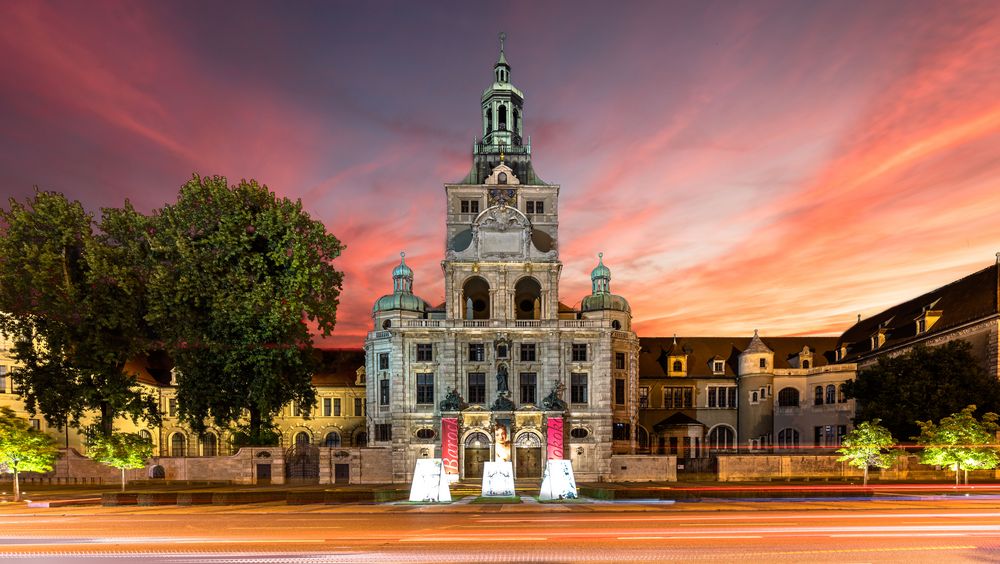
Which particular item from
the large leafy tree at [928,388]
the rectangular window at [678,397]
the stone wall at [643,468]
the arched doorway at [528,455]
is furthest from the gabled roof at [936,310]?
the arched doorway at [528,455]

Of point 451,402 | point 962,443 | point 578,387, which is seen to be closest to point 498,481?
point 451,402

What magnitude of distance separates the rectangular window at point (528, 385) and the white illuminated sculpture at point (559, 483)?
26924 millimetres

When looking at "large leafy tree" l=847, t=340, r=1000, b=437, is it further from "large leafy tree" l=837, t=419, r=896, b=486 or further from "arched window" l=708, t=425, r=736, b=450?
A: "arched window" l=708, t=425, r=736, b=450

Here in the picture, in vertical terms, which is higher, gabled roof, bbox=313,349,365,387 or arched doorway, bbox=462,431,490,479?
gabled roof, bbox=313,349,365,387

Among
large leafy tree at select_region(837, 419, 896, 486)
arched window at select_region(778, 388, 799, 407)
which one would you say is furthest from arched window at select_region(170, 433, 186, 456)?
large leafy tree at select_region(837, 419, 896, 486)

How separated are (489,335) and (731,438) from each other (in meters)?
34.4

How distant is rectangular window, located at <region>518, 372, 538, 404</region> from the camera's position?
60.8 meters

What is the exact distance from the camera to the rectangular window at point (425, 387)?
6075 cm

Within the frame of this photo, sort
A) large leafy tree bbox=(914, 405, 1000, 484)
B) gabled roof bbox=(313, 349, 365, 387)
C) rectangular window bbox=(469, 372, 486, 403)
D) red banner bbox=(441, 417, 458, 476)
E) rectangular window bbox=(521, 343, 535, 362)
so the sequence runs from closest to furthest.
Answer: large leafy tree bbox=(914, 405, 1000, 484) → red banner bbox=(441, 417, 458, 476) → rectangular window bbox=(469, 372, 486, 403) → rectangular window bbox=(521, 343, 535, 362) → gabled roof bbox=(313, 349, 365, 387)

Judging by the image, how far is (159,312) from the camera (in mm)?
41219

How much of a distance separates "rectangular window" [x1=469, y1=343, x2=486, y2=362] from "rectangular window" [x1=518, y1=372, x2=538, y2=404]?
3880mm

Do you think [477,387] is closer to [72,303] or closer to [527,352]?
[527,352]

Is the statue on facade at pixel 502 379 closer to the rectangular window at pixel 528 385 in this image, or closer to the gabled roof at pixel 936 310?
the rectangular window at pixel 528 385

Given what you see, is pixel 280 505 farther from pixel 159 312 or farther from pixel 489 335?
pixel 489 335
